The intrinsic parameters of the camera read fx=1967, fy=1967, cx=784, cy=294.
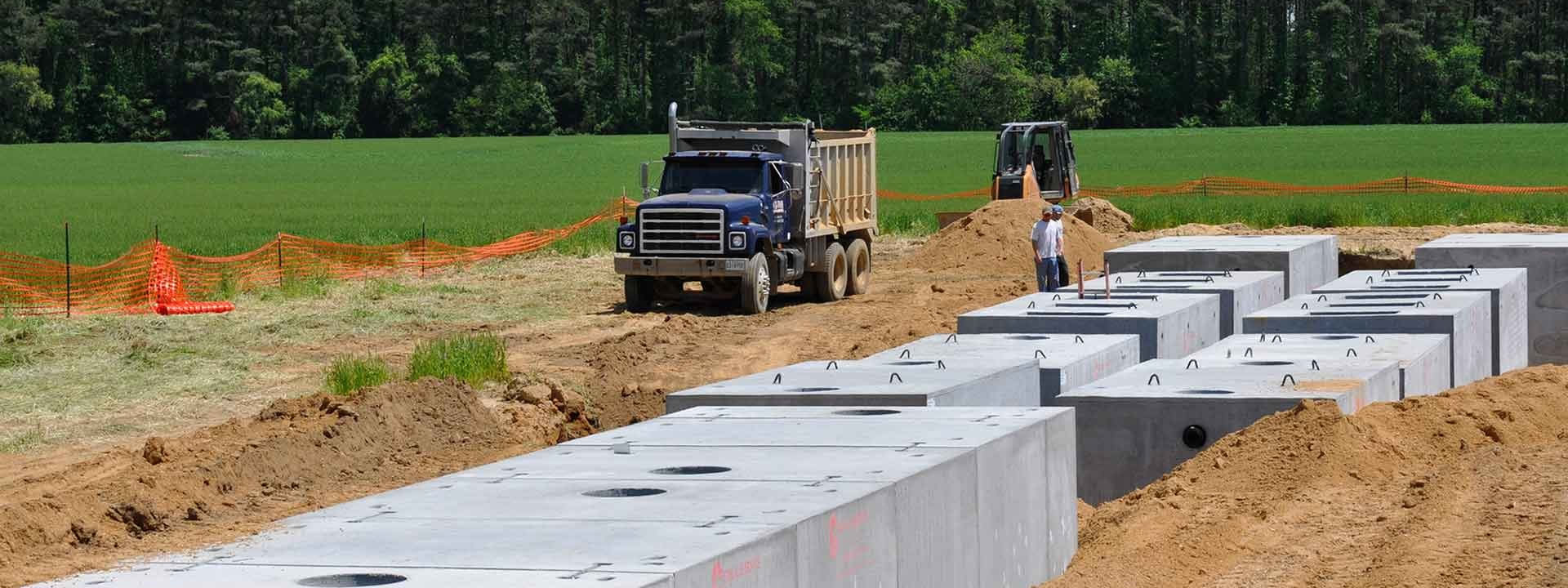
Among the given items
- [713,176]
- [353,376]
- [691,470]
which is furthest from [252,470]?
[713,176]

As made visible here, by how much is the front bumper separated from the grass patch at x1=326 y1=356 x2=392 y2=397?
7.31 m

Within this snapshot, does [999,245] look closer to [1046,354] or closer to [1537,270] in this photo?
[1537,270]

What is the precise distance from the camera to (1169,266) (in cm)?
2112

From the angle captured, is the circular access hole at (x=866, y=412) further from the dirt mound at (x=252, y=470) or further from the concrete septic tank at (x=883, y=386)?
the dirt mound at (x=252, y=470)

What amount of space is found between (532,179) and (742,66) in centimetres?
4684

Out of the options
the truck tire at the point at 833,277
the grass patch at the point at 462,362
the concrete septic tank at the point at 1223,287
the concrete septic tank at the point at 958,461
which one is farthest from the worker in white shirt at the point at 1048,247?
the concrete septic tank at the point at 958,461

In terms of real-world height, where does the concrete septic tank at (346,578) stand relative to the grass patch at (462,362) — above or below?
above

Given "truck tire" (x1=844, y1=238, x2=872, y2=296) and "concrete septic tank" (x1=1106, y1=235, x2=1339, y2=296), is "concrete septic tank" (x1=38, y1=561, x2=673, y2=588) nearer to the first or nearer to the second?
"concrete septic tank" (x1=1106, y1=235, x2=1339, y2=296)

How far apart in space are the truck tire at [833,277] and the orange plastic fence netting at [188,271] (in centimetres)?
576

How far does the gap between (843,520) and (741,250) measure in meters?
17.5

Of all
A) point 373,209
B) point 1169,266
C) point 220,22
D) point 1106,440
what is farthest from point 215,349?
point 220,22

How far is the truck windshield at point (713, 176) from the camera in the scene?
25.5 meters

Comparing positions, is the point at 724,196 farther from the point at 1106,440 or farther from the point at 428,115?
the point at 428,115

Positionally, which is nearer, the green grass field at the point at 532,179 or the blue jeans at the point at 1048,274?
the blue jeans at the point at 1048,274
